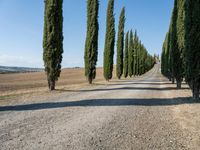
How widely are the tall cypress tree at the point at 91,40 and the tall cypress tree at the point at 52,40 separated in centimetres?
1033

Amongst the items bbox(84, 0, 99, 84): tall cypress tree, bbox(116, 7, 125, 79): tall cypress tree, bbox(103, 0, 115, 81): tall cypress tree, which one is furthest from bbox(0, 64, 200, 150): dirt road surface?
bbox(116, 7, 125, 79): tall cypress tree

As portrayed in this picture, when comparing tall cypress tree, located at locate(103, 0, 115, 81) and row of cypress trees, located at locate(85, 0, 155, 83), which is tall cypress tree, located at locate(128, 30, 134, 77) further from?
tall cypress tree, located at locate(103, 0, 115, 81)

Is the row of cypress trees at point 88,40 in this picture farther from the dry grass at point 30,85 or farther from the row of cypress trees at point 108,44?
the dry grass at point 30,85

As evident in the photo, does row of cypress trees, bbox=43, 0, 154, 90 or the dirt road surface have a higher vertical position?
row of cypress trees, bbox=43, 0, 154, 90

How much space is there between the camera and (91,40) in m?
34.2

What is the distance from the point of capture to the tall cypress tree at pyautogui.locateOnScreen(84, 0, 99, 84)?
3416cm

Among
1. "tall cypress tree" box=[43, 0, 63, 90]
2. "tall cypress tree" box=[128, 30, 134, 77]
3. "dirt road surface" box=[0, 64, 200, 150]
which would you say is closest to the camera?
"dirt road surface" box=[0, 64, 200, 150]

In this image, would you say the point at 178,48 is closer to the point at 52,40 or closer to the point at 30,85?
the point at 52,40

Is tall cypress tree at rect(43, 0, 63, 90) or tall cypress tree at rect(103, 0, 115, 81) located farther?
tall cypress tree at rect(103, 0, 115, 81)

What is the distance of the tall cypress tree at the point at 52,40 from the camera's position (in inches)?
920

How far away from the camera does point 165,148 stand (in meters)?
7.07

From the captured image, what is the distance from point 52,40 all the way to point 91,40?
36.7ft

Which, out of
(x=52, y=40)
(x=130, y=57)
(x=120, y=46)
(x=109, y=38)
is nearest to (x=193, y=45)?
(x=52, y=40)

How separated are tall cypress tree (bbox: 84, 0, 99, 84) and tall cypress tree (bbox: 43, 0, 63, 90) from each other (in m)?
10.3
